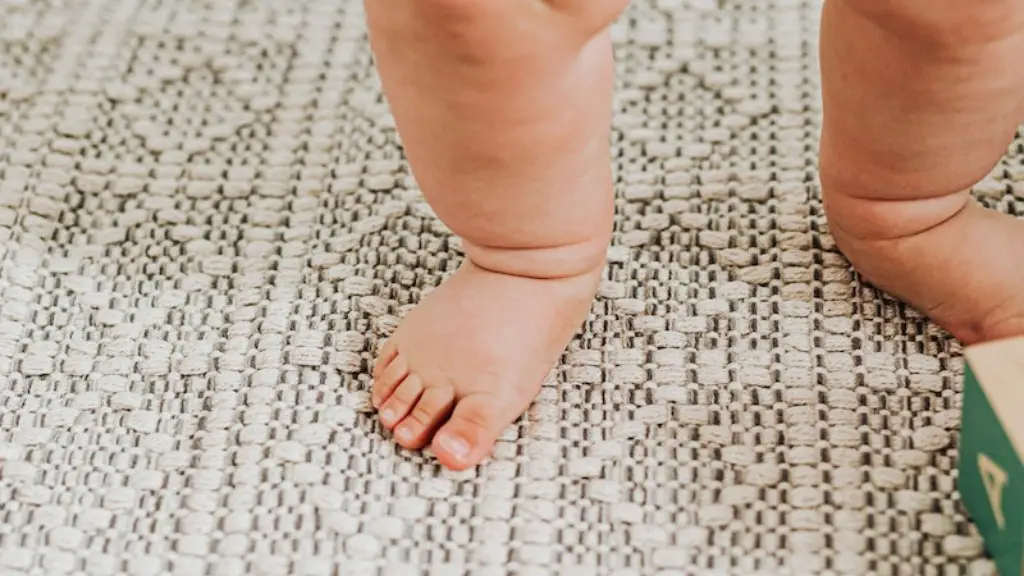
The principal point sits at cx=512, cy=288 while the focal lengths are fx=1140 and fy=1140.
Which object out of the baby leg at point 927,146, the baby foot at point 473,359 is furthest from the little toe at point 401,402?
the baby leg at point 927,146

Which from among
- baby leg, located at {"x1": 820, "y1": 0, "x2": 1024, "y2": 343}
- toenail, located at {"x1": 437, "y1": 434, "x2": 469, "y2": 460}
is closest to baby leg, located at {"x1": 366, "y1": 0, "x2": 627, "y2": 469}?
toenail, located at {"x1": 437, "y1": 434, "x2": 469, "y2": 460}

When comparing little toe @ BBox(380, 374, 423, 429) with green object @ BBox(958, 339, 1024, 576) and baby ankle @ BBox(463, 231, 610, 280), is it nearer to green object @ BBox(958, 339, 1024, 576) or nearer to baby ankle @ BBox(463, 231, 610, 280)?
baby ankle @ BBox(463, 231, 610, 280)

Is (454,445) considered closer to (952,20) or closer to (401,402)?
(401,402)

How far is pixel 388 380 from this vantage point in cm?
68

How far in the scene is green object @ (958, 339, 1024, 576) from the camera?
0.51m

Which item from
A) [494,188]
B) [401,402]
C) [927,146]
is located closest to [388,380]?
[401,402]

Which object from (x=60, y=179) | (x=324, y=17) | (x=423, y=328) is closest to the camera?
(x=423, y=328)

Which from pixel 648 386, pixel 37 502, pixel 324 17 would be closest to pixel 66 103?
pixel 324 17

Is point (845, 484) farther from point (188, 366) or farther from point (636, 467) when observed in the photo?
point (188, 366)

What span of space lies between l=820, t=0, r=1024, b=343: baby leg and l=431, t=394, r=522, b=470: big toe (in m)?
0.25

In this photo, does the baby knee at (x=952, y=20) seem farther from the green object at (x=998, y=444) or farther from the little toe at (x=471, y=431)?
the little toe at (x=471, y=431)

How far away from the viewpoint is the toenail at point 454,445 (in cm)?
64

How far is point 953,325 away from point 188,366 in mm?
468

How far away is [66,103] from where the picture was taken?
0.90 m
